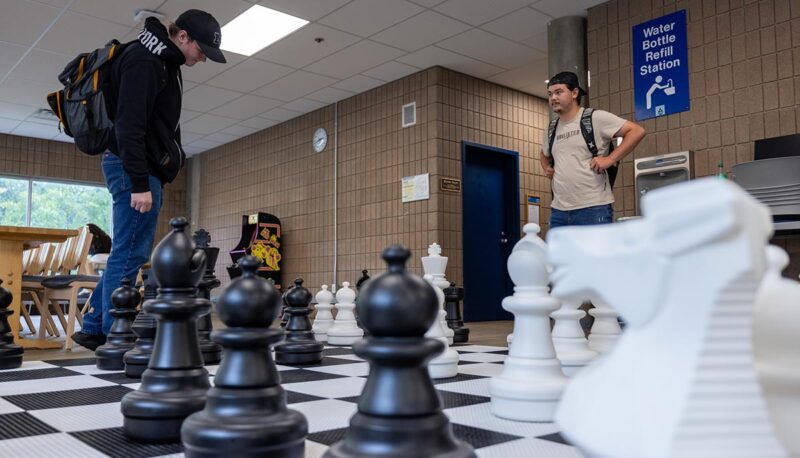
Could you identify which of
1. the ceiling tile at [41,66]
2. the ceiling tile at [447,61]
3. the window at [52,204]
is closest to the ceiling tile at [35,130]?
the window at [52,204]

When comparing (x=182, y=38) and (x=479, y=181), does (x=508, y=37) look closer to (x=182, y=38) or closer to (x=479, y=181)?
(x=479, y=181)

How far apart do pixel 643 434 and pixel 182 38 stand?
2.65 m

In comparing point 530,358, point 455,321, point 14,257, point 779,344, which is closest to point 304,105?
point 14,257

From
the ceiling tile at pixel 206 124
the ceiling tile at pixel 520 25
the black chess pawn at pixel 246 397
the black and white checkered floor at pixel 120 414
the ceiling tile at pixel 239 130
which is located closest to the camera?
the black chess pawn at pixel 246 397

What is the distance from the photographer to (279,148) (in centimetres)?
836

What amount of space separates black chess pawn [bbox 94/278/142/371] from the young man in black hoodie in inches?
17.2

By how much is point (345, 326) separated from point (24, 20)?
4.17m

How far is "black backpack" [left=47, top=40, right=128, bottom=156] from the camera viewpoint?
2.44 metres

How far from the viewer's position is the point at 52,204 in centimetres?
909

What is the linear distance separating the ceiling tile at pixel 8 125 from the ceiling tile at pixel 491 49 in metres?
6.04

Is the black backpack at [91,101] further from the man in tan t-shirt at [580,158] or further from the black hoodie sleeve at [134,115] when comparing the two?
the man in tan t-shirt at [580,158]

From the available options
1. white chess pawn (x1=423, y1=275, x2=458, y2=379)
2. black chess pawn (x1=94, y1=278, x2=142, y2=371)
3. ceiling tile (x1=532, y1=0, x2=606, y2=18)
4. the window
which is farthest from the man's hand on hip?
the window

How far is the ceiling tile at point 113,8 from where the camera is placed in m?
4.71

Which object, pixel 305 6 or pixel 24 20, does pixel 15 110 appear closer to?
pixel 24 20
